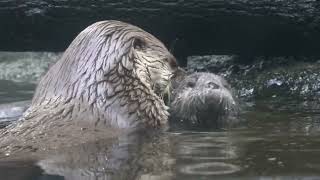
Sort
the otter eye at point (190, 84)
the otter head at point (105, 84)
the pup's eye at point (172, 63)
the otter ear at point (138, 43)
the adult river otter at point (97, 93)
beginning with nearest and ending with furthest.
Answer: the adult river otter at point (97, 93)
the otter head at point (105, 84)
the otter ear at point (138, 43)
the pup's eye at point (172, 63)
the otter eye at point (190, 84)

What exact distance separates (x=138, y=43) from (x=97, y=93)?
514mm

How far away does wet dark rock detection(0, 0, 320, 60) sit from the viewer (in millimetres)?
6242

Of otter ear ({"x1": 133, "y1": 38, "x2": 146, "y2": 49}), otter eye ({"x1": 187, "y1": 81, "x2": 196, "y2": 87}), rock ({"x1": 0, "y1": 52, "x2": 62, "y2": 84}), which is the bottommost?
rock ({"x1": 0, "y1": 52, "x2": 62, "y2": 84})

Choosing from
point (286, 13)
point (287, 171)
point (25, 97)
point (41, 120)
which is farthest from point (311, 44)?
point (287, 171)

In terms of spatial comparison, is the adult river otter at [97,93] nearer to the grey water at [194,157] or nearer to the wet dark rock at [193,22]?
the grey water at [194,157]

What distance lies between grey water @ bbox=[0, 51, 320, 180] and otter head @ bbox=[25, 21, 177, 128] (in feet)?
0.53

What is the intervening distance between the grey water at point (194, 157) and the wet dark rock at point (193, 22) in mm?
1822

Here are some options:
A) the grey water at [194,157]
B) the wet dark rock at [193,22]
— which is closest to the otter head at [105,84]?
the grey water at [194,157]

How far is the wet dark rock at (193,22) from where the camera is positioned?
20.5ft

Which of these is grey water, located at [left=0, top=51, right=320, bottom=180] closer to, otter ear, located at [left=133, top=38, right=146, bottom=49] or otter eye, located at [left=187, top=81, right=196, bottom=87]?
otter eye, located at [left=187, top=81, right=196, bottom=87]

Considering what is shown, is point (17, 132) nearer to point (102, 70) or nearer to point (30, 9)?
point (102, 70)

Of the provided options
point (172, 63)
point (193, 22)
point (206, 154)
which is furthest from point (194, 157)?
point (193, 22)

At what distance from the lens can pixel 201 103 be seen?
4547 millimetres

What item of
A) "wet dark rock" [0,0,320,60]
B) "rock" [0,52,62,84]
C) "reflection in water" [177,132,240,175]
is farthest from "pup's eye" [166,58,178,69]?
"rock" [0,52,62,84]
